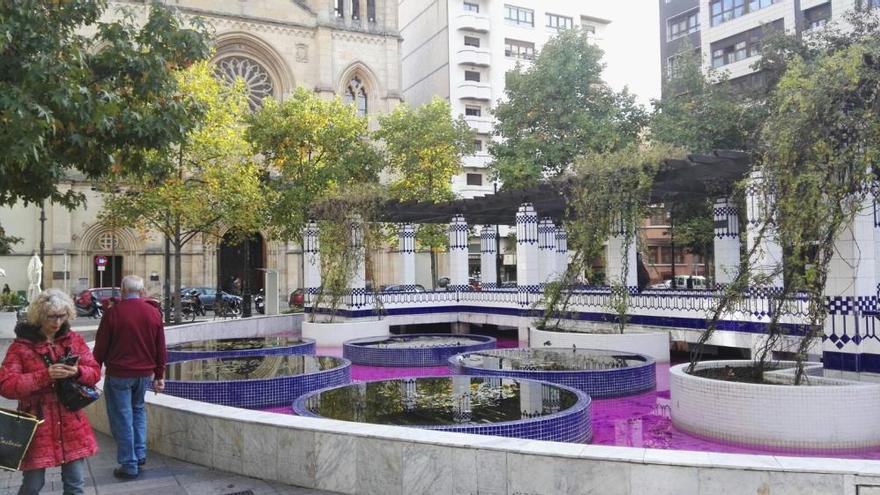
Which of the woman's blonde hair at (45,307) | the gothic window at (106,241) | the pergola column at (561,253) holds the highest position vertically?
the gothic window at (106,241)

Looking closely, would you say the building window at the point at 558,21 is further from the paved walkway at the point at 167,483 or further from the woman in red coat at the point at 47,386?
the woman in red coat at the point at 47,386

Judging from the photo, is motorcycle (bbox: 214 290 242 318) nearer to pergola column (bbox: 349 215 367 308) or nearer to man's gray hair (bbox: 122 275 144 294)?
pergola column (bbox: 349 215 367 308)

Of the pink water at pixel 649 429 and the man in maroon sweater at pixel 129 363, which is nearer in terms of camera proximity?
the man in maroon sweater at pixel 129 363

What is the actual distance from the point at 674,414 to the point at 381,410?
10.9ft

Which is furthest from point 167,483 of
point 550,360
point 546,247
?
point 546,247

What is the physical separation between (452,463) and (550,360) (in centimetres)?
688

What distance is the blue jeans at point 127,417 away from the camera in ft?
20.2

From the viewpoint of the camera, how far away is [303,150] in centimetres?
3222

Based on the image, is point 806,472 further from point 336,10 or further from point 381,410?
point 336,10

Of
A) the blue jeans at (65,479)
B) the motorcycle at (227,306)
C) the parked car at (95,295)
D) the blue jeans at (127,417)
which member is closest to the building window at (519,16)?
the motorcycle at (227,306)

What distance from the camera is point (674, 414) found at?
8414 mm

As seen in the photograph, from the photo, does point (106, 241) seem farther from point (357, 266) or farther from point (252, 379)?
point (252, 379)

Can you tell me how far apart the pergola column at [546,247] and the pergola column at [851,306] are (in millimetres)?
13095

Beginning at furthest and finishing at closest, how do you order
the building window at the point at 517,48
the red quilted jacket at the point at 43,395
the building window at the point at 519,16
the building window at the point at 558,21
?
1. the building window at the point at 558,21
2. the building window at the point at 519,16
3. the building window at the point at 517,48
4. the red quilted jacket at the point at 43,395
